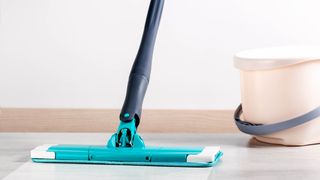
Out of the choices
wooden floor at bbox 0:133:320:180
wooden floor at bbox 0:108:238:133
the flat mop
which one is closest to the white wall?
wooden floor at bbox 0:108:238:133

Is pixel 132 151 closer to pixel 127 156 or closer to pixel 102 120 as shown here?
pixel 127 156

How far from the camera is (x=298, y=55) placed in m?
1.66

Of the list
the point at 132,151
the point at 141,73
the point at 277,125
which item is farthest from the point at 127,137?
the point at 277,125

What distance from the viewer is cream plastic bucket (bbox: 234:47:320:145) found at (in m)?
1.66

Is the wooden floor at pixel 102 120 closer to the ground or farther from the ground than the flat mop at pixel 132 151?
closer to the ground

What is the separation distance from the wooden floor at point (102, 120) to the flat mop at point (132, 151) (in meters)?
0.50

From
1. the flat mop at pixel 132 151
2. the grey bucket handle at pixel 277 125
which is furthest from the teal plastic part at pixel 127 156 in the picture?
the grey bucket handle at pixel 277 125

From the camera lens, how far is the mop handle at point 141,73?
5.00ft

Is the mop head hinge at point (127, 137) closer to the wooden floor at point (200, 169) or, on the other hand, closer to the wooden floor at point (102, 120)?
the wooden floor at point (200, 169)

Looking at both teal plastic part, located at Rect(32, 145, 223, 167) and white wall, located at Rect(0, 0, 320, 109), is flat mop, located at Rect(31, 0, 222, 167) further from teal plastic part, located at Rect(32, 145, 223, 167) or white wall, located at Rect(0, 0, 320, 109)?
white wall, located at Rect(0, 0, 320, 109)

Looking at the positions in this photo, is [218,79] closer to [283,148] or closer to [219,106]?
[219,106]

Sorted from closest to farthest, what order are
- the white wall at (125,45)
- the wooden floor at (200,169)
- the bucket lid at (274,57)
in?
the wooden floor at (200,169) < the bucket lid at (274,57) < the white wall at (125,45)

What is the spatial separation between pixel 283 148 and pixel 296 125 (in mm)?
66

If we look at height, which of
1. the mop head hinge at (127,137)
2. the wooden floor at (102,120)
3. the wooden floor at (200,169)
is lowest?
the wooden floor at (102,120)
